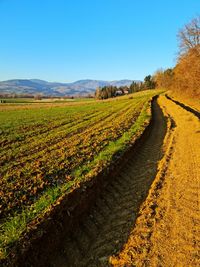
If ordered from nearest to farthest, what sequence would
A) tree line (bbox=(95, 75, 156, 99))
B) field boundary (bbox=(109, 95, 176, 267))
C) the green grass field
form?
field boundary (bbox=(109, 95, 176, 267))
the green grass field
tree line (bbox=(95, 75, 156, 99))

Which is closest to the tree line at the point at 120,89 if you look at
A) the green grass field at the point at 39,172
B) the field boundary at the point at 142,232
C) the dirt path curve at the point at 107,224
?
the green grass field at the point at 39,172

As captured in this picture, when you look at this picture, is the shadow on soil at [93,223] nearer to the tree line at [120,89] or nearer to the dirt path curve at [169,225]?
the dirt path curve at [169,225]

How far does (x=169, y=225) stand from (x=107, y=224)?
1.42 meters

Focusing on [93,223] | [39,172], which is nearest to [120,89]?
[39,172]

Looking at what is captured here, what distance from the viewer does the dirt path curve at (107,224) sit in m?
5.89

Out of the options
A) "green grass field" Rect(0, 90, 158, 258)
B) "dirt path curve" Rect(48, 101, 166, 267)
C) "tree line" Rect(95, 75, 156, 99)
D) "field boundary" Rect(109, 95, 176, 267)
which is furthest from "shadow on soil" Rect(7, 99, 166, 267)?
"tree line" Rect(95, 75, 156, 99)

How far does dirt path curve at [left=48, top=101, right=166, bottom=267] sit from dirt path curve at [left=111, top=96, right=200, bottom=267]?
254 mm

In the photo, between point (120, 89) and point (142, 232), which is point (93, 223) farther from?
point (120, 89)

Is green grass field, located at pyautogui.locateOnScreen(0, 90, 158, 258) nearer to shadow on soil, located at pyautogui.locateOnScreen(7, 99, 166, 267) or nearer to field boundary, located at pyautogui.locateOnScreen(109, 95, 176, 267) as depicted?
shadow on soil, located at pyautogui.locateOnScreen(7, 99, 166, 267)

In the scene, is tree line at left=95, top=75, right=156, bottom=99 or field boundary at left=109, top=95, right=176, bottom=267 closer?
field boundary at left=109, top=95, right=176, bottom=267

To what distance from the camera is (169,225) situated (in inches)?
274

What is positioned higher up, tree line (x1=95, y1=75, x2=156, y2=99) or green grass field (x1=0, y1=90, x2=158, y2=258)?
green grass field (x1=0, y1=90, x2=158, y2=258)

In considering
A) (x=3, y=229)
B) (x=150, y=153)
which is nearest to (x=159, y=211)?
(x=3, y=229)

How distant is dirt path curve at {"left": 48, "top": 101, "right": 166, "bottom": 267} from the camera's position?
5.89 metres
